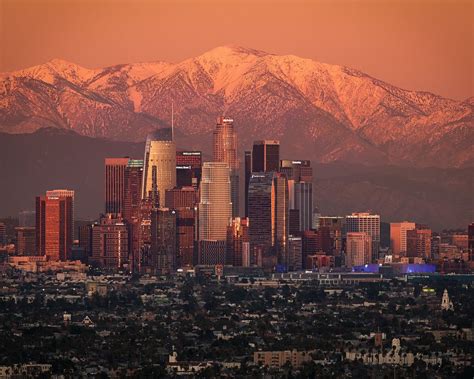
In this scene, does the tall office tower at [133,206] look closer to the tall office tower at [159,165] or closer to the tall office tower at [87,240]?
the tall office tower at [159,165]

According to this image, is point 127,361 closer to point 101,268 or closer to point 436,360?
point 436,360

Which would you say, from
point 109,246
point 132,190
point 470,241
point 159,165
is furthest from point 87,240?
point 470,241

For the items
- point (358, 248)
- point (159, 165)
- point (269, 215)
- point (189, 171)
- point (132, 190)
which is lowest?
point (358, 248)

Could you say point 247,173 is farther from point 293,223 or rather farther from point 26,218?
point 26,218

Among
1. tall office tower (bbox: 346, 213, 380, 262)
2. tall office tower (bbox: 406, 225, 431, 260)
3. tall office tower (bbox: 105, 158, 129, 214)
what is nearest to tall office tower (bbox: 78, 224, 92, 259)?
tall office tower (bbox: 105, 158, 129, 214)

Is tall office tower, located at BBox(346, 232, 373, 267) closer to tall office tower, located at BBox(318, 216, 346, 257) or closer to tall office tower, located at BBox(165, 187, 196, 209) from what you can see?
tall office tower, located at BBox(318, 216, 346, 257)

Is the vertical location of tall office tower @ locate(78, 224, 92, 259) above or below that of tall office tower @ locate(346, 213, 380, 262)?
below
